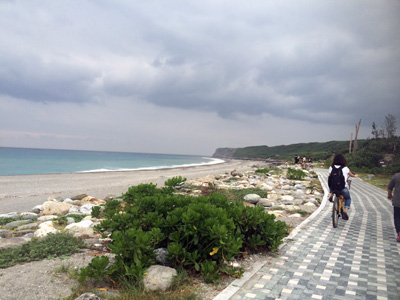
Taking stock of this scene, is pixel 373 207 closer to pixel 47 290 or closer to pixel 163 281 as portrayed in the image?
pixel 163 281

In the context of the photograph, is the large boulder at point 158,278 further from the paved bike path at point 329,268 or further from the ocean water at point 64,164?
the ocean water at point 64,164

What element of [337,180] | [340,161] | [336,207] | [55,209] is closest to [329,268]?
[336,207]

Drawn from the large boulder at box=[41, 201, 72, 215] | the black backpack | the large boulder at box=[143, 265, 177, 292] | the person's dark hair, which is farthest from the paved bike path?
the large boulder at box=[41, 201, 72, 215]

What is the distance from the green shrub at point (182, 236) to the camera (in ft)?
12.6

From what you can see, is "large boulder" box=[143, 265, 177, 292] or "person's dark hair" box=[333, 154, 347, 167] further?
"person's dark hair" box=[333, 154, 347, 167]

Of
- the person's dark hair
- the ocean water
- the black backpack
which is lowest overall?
the ocean water

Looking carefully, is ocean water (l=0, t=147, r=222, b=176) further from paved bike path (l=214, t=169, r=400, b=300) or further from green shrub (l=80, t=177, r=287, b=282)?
paved bike path (l=214, t=169, r=400, b=300)

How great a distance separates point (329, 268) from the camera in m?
4.67

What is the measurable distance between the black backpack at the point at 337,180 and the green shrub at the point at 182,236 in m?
3.40

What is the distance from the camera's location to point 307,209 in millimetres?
10320

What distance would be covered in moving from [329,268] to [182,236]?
2526mm

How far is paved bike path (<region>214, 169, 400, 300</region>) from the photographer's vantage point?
380 centimetres

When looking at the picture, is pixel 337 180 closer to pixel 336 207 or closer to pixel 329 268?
pixel 336 207

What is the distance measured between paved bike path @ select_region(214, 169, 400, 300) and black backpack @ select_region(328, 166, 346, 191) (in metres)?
1.07
